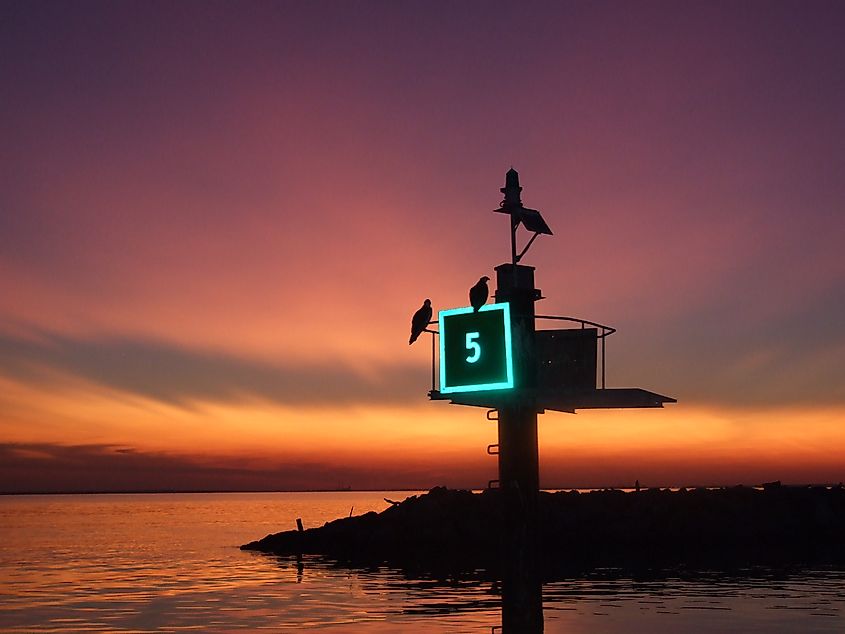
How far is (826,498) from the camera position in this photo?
7088 centimetres

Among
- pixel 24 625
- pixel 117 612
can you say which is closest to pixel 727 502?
pixel 117 612

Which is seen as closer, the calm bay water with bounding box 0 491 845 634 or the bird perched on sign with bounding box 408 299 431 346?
the bird perched on sign with bounding box 408 299 431 346

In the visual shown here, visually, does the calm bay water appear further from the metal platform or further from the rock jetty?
the metal platform

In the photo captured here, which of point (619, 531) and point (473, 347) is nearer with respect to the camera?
point (473, 347)

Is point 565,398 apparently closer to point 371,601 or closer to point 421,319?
point 421,319

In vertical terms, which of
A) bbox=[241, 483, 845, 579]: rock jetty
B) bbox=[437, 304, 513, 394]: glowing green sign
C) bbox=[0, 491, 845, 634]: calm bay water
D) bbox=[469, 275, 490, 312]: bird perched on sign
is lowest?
bbox=[0, 491, 845, 634]: calm bay water

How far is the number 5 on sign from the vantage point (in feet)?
60.1

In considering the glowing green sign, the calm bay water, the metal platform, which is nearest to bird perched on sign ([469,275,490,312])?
the glowing green sign

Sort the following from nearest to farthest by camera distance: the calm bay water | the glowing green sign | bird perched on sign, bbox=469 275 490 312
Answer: the glowing green sign → bird perched on sign, bbox=469 275 490 312 → the calm bay water

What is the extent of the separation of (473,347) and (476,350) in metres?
0.10

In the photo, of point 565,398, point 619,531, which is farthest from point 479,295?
point 619,531

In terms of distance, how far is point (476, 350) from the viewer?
1836 cm

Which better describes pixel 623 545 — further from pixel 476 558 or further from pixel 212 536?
pixel 212 536

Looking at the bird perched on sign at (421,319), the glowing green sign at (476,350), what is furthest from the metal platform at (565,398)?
the bird perched on sign at (421,319)
